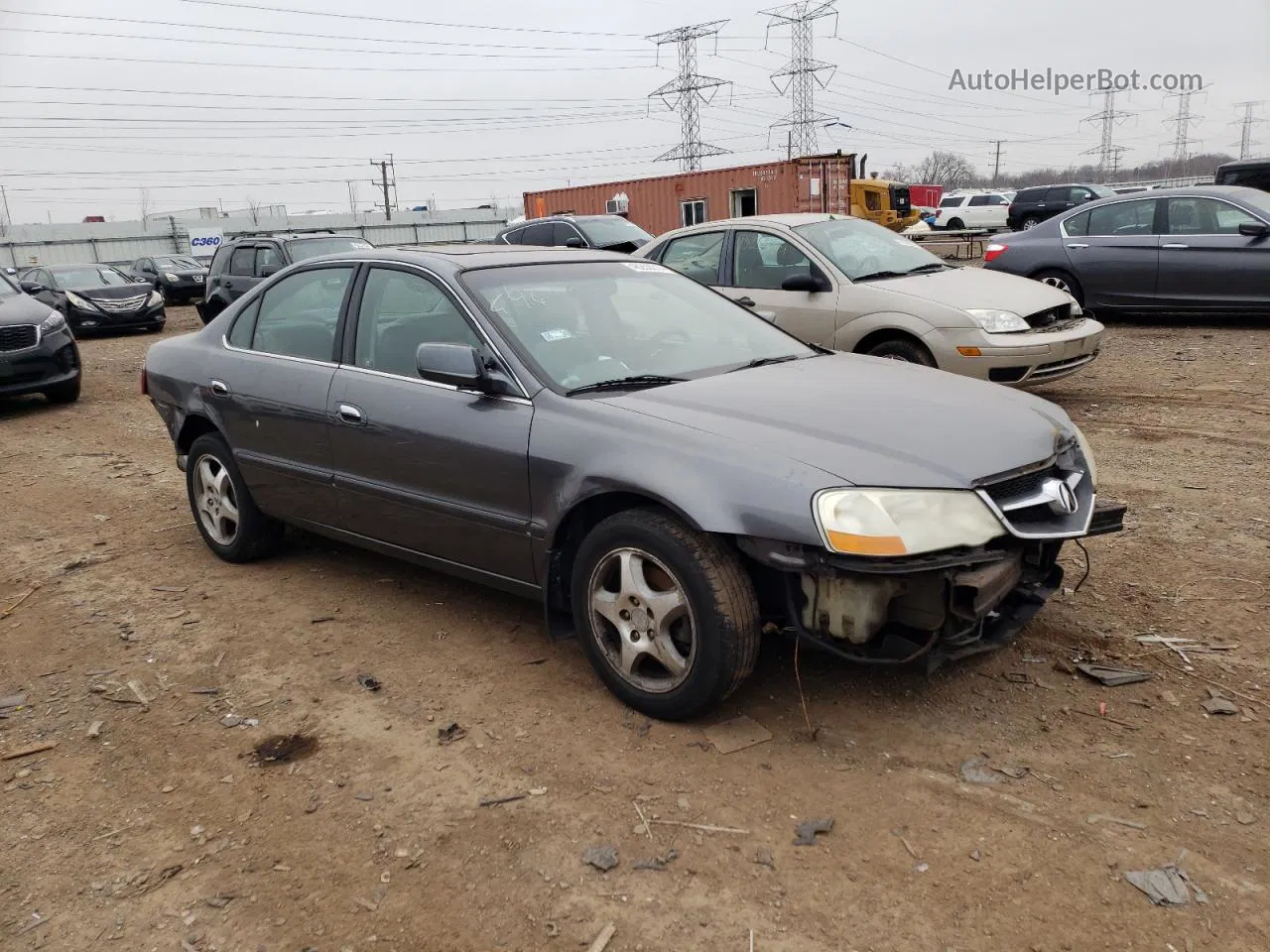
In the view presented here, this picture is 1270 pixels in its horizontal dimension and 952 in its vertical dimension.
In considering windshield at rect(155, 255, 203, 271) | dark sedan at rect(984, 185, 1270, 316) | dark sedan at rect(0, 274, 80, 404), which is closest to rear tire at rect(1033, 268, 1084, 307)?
dark sedan at rect(984, 185, 1270, 316)

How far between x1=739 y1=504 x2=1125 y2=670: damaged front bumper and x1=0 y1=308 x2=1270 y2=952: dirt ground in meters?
0.34

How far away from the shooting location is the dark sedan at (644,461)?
2988mm

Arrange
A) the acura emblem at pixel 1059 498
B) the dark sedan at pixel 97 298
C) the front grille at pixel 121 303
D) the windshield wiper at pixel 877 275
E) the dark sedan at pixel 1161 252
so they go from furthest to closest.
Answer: the front grille at pixel 121 303 → the dark sedan at pixel 97 298 → the dark sedan at pixel 1161 252 → the windshield wiper at pixel 877 275 → the acura emblem at pixel 1059 498

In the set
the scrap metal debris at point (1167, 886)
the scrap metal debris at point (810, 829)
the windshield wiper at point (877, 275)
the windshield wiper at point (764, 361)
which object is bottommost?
the scrap metal debris at point (810, 829)

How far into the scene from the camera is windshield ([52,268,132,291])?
723 inches

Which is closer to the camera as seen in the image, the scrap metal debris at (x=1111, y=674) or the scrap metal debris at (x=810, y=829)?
the scrap metal debris at (x=810, y=829)

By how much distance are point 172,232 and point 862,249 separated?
47.7 metres

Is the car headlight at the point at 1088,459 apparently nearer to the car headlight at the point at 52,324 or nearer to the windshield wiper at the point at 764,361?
the windshield wiper at the point at 764,361

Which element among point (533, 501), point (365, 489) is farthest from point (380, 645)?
point (533, 501)

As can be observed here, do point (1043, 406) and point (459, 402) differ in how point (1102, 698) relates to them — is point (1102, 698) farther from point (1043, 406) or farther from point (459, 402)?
point (459, 402)

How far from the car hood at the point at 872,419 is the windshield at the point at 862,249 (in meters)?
4.02

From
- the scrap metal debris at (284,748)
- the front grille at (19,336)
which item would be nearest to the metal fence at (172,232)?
the front grille at (19,336)

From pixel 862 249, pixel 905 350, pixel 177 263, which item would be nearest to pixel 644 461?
pixel 905 350

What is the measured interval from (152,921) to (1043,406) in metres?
3.38
